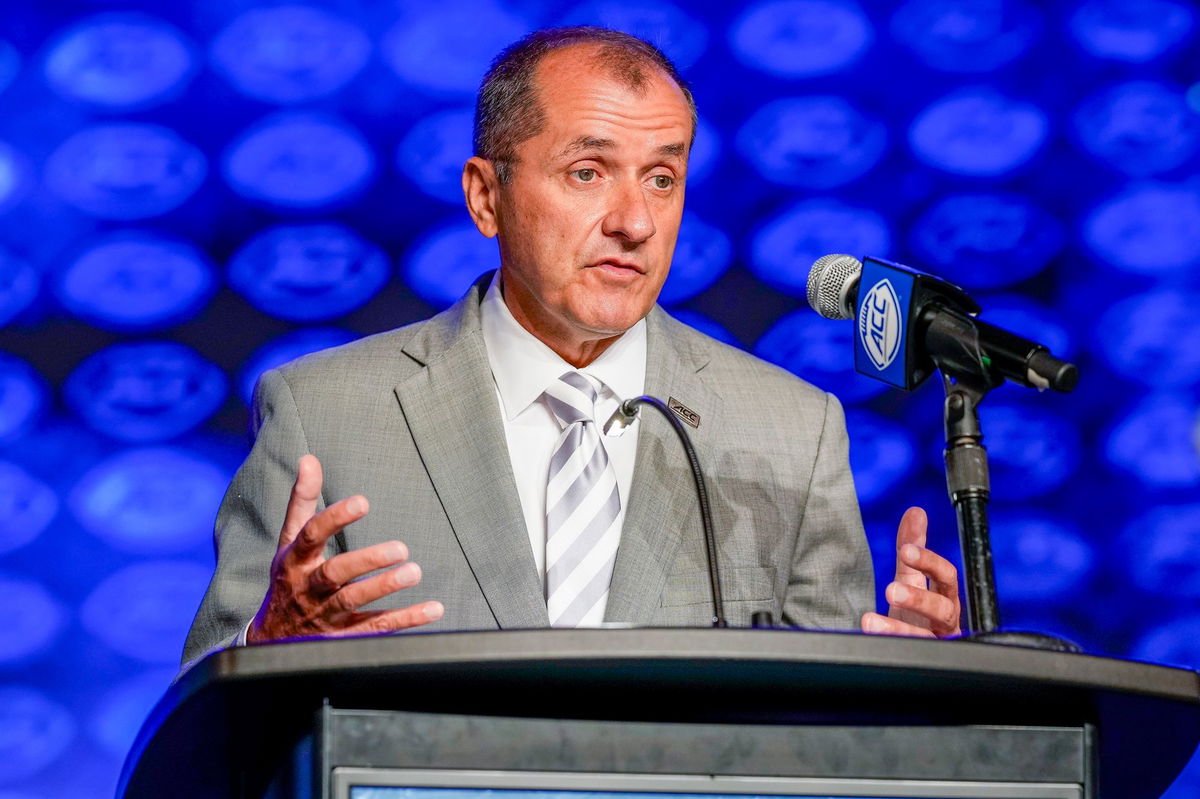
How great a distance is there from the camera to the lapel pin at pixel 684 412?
1881 millimetres

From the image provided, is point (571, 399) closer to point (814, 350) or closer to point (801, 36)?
point (814, 350)

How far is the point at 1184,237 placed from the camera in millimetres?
2578

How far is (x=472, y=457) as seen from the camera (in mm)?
1757

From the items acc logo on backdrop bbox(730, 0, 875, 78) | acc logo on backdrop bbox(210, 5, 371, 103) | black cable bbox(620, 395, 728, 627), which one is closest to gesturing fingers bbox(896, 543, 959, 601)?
black cable bbox(620, 395, 728, 627)

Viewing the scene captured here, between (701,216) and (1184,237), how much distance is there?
2.96 feet

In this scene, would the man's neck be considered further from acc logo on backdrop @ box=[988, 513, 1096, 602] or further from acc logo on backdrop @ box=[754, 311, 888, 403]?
acc logo on backdrop @ box=[988, 513, 1096, 602]

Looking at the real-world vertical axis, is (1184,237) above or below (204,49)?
below

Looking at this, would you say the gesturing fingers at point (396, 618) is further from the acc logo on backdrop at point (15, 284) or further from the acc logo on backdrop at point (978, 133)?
the acc logo on backdrop at point (978, 133)

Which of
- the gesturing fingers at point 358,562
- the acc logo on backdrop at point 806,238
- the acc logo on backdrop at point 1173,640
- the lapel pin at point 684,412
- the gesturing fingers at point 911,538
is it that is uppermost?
the acc logo on backdrop at point 806,238

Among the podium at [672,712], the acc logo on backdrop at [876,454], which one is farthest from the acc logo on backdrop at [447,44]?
the podium at [672,712]

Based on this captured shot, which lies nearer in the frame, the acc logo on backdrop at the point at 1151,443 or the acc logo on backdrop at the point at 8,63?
the acc logo on backdrop at the point at 8,63

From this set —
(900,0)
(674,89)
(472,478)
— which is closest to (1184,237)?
(900,0)

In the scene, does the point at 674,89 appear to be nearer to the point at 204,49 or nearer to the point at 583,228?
the point at 583,228

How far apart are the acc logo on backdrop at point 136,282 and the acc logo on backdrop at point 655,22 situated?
76 centimetres
